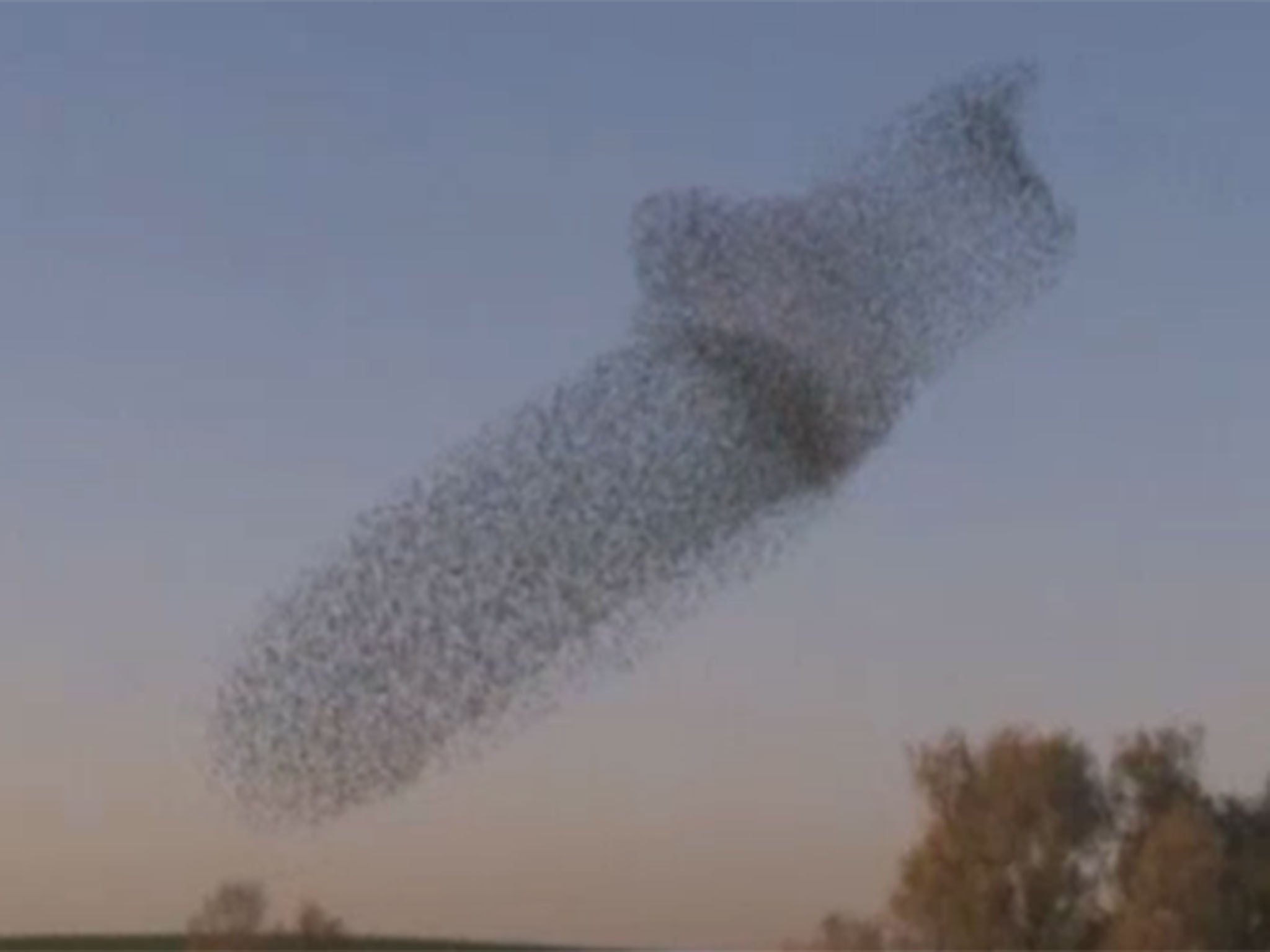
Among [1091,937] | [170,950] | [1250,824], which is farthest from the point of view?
[1250,824]

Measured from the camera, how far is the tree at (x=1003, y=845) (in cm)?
2419

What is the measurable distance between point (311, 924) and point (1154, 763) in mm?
6172

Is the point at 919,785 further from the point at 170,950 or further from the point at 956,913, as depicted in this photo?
the point at 170,950

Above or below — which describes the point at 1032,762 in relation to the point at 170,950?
above

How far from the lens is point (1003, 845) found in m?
24.5

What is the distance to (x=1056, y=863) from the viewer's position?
24.4 m

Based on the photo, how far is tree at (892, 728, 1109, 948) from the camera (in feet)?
79.4

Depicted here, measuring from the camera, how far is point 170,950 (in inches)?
802

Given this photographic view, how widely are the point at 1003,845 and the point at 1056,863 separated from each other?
0.37 meters

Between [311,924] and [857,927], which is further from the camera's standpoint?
[857,927]

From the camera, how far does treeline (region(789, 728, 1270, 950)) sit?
2405cm

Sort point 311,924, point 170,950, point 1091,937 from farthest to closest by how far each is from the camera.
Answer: point 1091,937 < point 311,924 < point 170,950

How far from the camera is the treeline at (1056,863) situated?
78.9 ft

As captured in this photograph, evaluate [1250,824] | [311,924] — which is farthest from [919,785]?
[311,924]
